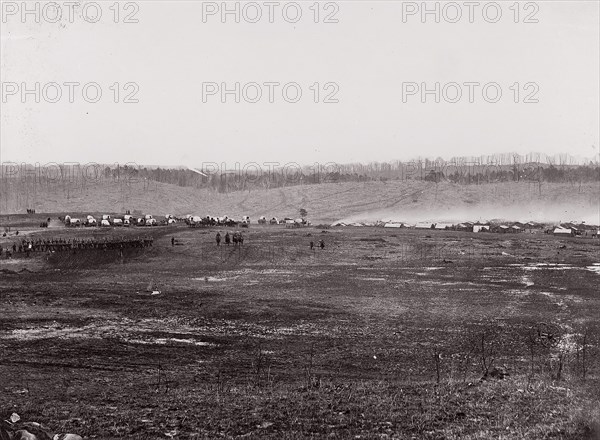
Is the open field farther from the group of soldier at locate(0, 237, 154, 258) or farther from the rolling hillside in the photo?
the rolling hillside

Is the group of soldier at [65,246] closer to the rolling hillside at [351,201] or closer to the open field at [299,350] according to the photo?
the open field at [299,350]

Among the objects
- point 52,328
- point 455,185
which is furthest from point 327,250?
point 455,185

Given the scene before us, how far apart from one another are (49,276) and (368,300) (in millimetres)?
24734

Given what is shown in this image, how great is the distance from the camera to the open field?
13.6 metres

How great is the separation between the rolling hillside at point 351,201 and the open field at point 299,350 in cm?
7266

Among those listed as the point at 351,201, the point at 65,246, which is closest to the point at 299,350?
the point at 65,246

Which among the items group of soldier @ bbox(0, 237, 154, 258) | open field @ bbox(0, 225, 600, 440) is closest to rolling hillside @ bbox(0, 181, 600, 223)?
group of soldier @ bbox(0, 237, 154, 258)

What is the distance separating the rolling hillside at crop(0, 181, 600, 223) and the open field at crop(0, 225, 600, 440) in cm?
7266

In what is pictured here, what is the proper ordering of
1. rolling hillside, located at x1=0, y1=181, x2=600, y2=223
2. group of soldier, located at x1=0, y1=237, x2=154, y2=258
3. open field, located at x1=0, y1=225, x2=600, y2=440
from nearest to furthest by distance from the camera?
open field, located at x1=0, y1=225, x2=600, y2=440, group of soldier, located at x1=0, y1=237, x2=154, y2=258, rolling hillside, located at x1=0, y1=181, x2=600, y2=223

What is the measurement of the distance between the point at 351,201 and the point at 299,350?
111675 millimetres

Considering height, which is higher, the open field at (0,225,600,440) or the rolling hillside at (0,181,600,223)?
the rolling hillside at (0,181,600,223)

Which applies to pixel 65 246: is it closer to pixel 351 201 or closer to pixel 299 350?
pixel 299 350

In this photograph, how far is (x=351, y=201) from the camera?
434ft

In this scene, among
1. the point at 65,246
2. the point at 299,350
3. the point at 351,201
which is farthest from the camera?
the point at 351,201
